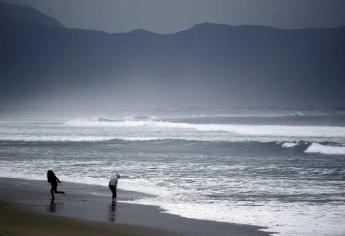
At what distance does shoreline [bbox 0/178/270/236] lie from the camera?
1380 cm

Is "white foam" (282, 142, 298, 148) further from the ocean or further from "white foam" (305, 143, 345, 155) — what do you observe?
"white foam" (305, 143, 345, 155)

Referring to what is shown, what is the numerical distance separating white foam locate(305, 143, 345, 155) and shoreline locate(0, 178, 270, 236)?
51.3ft

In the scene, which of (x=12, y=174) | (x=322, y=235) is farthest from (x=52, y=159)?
(x=322, y=235)

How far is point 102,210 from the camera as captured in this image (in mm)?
16000

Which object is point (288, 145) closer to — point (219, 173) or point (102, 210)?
point (219, 173)

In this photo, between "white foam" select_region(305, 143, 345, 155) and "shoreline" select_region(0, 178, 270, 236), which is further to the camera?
"white foam" select_region(305, 143, 345, 155)

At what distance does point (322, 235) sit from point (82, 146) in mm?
26491

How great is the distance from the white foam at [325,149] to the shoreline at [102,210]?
15.6m

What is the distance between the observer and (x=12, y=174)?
23.9 metres

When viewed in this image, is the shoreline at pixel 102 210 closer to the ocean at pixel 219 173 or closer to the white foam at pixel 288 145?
the ocean at pixel 219 173

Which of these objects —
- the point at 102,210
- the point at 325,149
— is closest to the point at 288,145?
the point at 325,149

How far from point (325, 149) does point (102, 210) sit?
19.8 metres

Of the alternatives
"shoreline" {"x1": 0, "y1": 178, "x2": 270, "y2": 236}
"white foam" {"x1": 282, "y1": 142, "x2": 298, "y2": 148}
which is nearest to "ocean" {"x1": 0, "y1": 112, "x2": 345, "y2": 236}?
"white foam" {"x1": 282, "y1": 142, "x2": 298, "y2": 148}

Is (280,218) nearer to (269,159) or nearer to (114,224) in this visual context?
(114,224)
